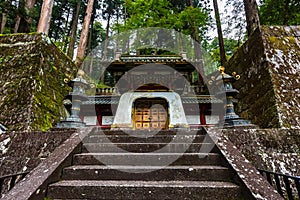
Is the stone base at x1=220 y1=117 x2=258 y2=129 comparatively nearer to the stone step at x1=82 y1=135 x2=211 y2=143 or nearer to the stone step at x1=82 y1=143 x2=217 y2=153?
the stone step at x1=82 y1=135 x2=211 y2=143

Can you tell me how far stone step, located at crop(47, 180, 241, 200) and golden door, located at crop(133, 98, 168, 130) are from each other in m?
6.69

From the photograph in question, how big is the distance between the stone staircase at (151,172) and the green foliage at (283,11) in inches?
336

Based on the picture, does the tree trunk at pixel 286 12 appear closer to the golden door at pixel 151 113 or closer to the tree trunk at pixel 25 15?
the golden door at pixel 151 113

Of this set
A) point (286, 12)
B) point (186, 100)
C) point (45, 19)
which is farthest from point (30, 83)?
point (286, 12)

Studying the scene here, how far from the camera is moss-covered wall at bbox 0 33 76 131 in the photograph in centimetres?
459

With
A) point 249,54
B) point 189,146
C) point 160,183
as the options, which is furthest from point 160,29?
point 160,183

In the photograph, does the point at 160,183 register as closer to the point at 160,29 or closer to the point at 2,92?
the point at 2,92

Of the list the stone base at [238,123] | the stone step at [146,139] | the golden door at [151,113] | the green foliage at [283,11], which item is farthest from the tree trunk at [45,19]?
the green foliage at [283,11]

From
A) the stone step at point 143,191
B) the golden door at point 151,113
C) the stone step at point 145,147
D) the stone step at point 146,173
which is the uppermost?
the golden door at point 151,113

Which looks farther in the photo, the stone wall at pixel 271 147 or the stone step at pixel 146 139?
the stone step at pixel 146 139

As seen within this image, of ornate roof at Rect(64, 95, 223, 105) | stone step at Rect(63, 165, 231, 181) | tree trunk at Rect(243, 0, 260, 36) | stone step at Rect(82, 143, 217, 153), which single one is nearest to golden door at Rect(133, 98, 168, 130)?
ornate roof at Rect(64, 95, 223, 105)

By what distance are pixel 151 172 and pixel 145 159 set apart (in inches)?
11.9

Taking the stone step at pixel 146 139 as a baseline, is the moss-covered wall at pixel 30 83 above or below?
above

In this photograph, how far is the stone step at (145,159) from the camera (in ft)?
8.56
